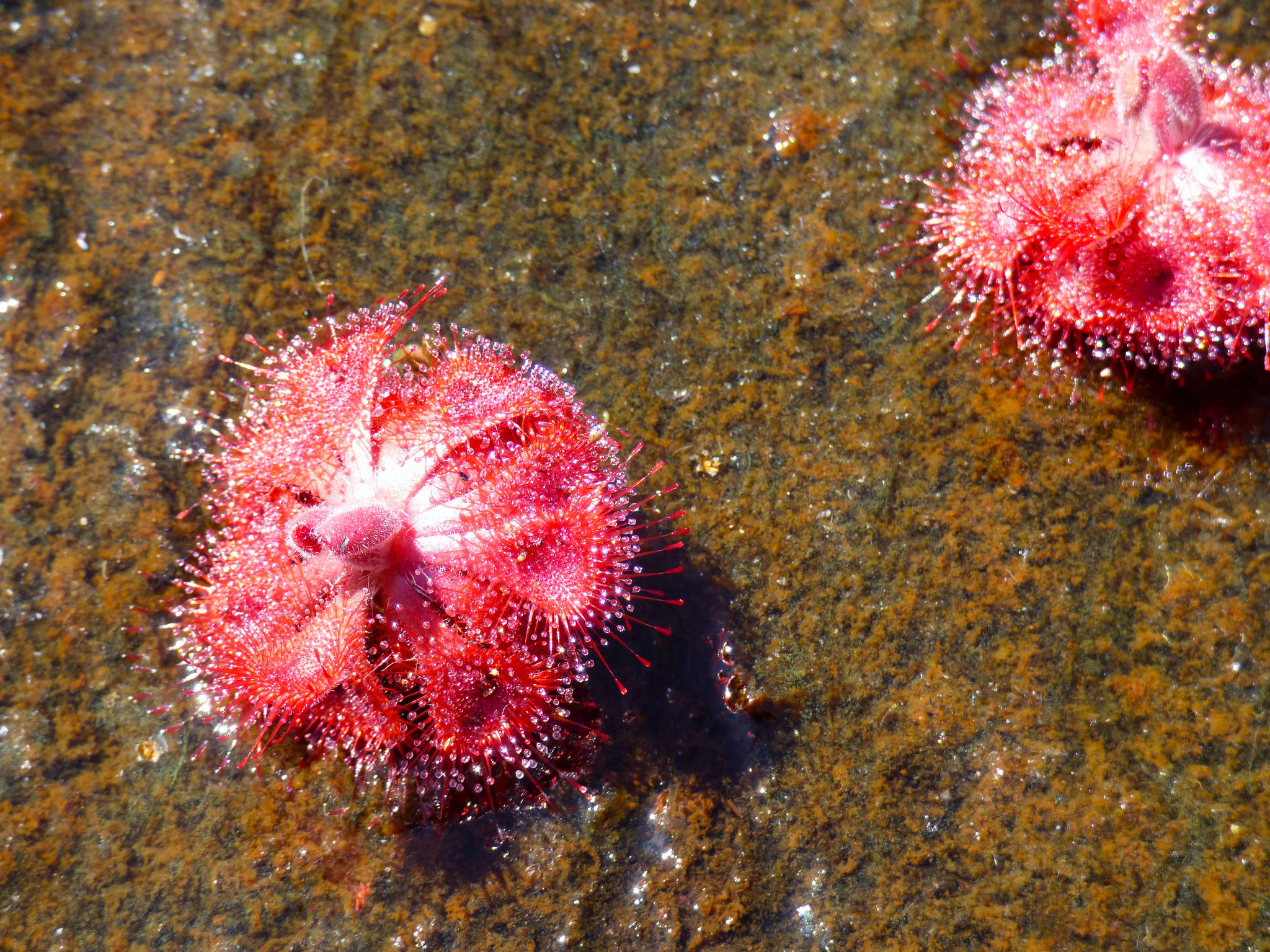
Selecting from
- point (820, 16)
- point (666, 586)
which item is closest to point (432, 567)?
point (666, 586)

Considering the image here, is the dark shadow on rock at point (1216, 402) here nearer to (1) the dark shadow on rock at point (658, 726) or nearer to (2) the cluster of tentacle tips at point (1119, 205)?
(2) the cluster of tentacle tips at point (1119, 205)

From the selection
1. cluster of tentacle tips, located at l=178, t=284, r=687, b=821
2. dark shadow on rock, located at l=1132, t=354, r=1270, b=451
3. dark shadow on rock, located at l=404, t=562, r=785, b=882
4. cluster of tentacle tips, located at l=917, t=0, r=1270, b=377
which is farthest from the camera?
dark shadow on rock, located at l=1132, t=354, r=1270, b=451

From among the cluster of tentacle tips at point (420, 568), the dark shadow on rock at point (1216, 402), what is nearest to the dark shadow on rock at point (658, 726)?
the cluster of tentacle tips at point (420, 568)

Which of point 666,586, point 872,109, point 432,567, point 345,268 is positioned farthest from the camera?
point 872,109

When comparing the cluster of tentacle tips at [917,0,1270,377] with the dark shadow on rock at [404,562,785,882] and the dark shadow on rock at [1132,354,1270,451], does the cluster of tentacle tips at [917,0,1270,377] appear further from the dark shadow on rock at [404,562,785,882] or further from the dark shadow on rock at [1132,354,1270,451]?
the dark shadow on rock at [404,562,785,882]

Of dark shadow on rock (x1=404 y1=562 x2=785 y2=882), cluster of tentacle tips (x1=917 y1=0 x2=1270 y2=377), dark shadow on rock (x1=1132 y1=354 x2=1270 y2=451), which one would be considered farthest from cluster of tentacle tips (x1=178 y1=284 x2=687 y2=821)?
dark shadow on rock (x1=1132 y1=354 x2=1270 y2=451)

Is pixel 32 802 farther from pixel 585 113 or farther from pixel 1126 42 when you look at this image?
pixel 1126 42
